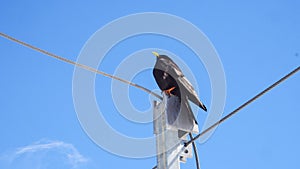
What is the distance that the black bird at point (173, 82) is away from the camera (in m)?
Answer: 3.15

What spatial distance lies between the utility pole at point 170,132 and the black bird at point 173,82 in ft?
0.62

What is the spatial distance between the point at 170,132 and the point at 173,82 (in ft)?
2.69

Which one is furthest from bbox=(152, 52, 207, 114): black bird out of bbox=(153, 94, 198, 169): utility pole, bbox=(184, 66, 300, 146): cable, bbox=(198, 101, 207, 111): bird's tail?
bbox=(184, 66, 300, 146): cable

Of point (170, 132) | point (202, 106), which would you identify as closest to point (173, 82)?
point (202, 106)

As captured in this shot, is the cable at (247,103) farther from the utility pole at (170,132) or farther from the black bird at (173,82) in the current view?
the black bird at (173,82)

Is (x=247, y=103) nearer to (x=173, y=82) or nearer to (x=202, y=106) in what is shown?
(x=202, y=106)

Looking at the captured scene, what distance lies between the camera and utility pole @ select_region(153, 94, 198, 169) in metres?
2.59

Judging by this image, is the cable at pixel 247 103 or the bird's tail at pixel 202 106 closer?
the cable at pixel 247 103

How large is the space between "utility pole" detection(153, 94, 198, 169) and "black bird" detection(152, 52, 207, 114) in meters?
0.19

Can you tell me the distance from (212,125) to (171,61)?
133cm

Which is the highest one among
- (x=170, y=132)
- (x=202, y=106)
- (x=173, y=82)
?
(x=173, y=82)

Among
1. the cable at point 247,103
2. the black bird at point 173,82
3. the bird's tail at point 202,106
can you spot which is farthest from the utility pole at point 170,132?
the bird's tail at point 202,106

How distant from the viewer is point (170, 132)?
2693 millimetres

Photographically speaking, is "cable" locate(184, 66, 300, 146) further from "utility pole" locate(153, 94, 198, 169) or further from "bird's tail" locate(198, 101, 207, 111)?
"bird's tail" locate(198, 101, 207, 111)
